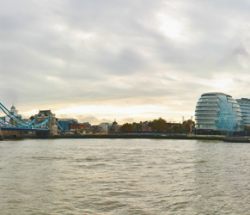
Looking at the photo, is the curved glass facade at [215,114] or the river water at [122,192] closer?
the river water at [122,192]

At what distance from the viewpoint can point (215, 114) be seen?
188m

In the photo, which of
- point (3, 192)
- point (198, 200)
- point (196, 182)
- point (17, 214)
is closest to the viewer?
point (17, 214)

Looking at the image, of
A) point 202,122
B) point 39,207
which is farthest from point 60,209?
point 202,122

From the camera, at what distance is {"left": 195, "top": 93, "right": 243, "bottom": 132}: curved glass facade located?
18750cm

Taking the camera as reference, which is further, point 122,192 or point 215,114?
point 215,114

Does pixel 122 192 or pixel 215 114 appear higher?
pixel 215 114

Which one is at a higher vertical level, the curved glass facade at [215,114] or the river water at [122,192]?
the curved glass facade at [215,114]

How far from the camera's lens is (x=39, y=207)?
1878 centimetres

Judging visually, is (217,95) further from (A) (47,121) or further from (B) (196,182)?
(B) (196,182)

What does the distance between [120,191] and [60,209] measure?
530cm

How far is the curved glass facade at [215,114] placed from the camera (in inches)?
7382

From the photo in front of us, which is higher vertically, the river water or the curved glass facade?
the curved glass facade

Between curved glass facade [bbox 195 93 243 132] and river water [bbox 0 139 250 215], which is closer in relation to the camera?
river water [bbox 0 139 250 215]

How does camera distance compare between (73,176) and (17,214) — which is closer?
(17,214)
